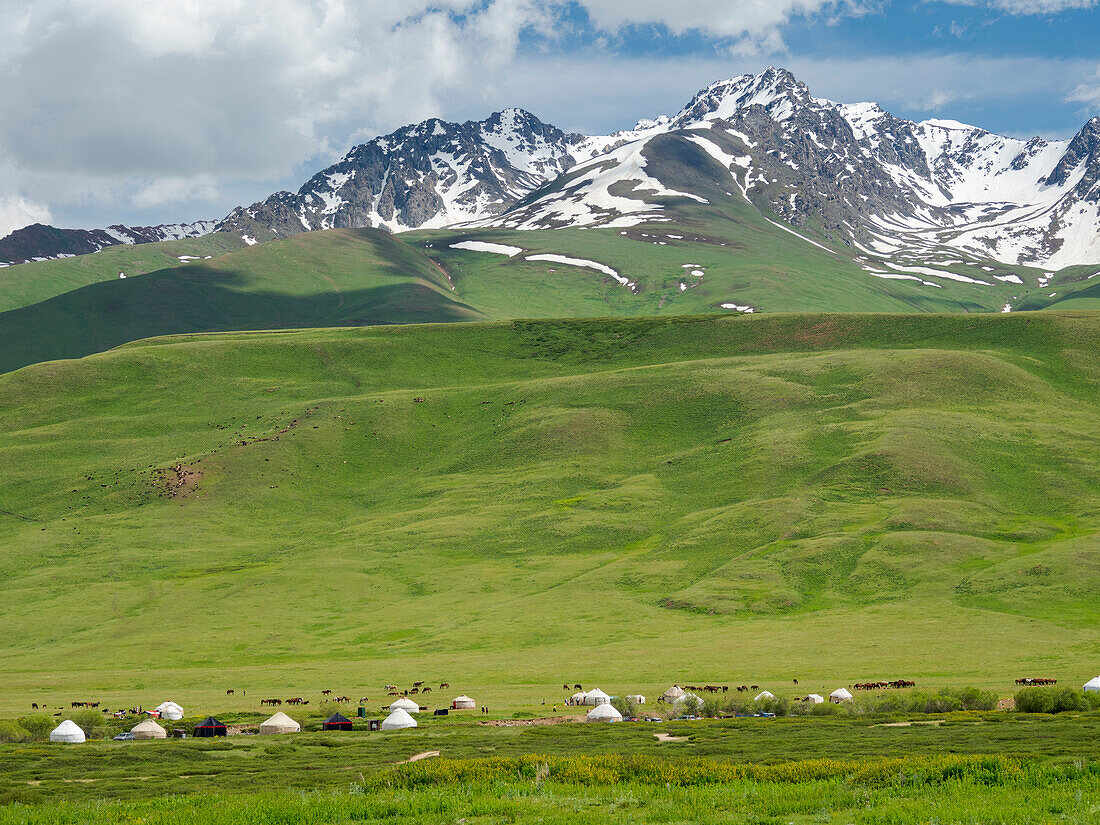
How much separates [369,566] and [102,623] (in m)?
37.9

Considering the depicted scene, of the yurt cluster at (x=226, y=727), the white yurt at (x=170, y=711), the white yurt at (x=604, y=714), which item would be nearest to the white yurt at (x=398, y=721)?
the yurt cluster at (x=226, y=727)

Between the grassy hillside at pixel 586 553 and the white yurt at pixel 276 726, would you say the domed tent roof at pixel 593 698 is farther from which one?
the white yurt at pixel 276 726

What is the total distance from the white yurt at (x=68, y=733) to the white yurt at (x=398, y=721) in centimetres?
2225

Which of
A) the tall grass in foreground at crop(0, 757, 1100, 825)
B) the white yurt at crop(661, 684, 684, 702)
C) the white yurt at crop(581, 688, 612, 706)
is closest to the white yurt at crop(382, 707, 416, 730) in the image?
the white yurt at crop(581, 688, 612, 706)

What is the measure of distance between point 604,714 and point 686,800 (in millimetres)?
47301

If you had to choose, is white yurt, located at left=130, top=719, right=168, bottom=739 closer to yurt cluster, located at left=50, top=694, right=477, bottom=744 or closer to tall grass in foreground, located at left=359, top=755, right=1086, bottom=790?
yurt cluster, located at left=50, top=694, right=477, bottom=744

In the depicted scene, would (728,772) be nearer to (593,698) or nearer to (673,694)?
(673,694)

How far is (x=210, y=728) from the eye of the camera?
234 ft

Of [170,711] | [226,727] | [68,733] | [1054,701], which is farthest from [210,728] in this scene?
[1054,701]

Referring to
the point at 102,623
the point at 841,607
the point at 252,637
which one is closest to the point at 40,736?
the point at 252,637

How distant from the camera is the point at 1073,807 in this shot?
2433cm

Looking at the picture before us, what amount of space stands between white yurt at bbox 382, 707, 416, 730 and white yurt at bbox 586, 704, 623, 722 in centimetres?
1384

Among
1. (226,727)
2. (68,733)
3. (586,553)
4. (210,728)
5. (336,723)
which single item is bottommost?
(226,727)

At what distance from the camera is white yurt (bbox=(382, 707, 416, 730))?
7191 centimetres
